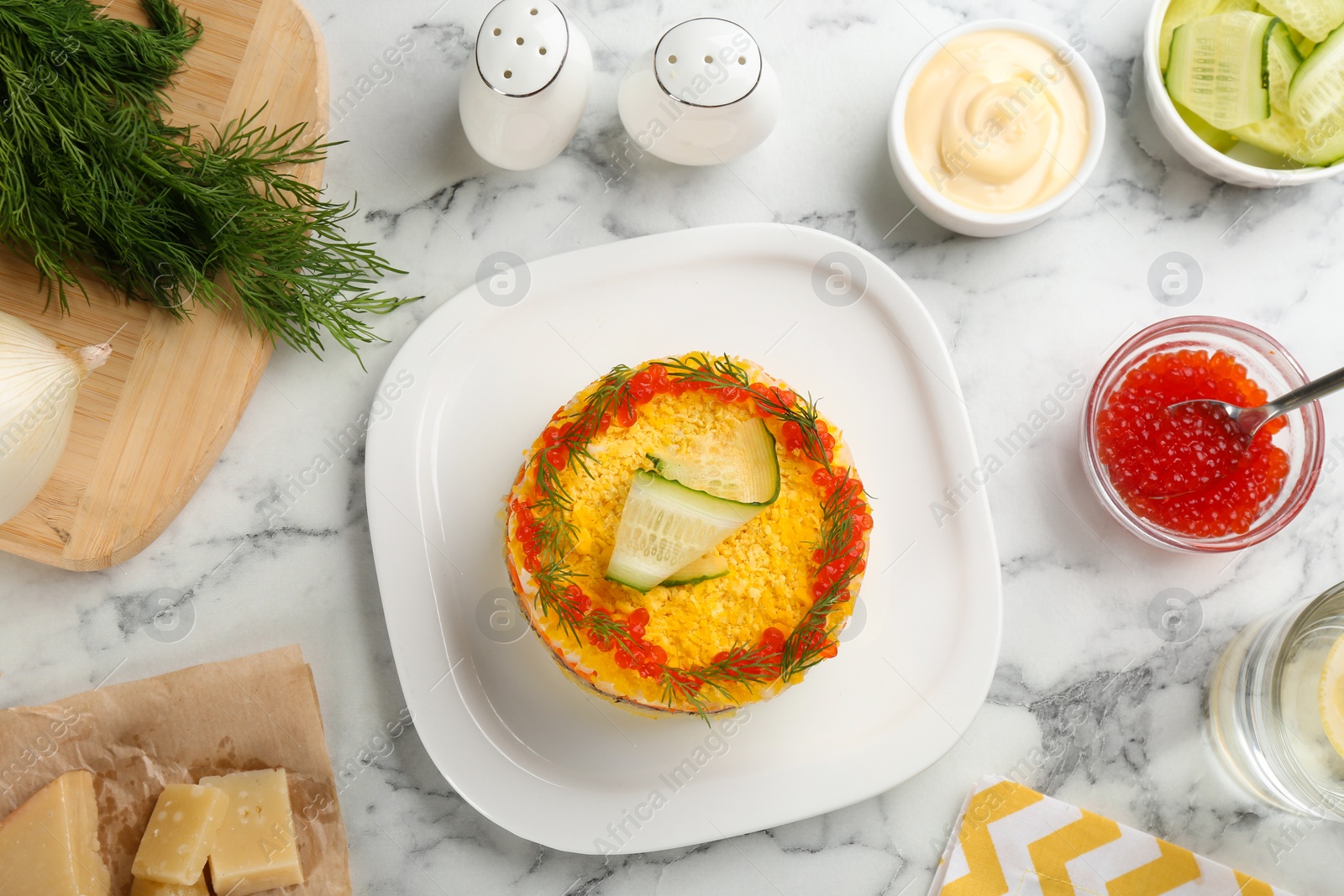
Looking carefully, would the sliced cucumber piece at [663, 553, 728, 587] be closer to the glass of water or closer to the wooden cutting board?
the wooden cutting board

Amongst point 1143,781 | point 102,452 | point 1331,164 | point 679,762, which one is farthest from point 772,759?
point 1331,164

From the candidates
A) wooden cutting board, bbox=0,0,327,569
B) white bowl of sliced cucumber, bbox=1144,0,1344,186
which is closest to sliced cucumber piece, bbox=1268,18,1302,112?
white bowl of sliced cucumber, bbox=1144,0,1344,186

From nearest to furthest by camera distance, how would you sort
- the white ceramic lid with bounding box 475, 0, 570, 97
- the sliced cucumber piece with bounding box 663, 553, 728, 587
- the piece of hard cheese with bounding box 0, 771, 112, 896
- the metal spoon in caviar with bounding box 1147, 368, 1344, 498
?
the sliced cucumber piece with bounding box 663, 553, 728, 587 → the white ceramic lid with bounding box 475, 0, 570, 97 → the piece of hard cheese with bounding box 0, 771, 112, 896 → the metal spoon in caviar with bounding box 1147, 368, 1344, 498

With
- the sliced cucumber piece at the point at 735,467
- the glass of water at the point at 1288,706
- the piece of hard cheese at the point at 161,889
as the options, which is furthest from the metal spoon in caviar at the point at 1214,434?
the piece of hard cheese at the point at 161,889

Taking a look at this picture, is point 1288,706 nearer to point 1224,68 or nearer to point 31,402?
point 1224,68

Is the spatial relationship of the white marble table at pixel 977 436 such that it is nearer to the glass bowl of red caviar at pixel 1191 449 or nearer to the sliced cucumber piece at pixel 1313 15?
the glass bowl of red caviar at pixel 1191 449
